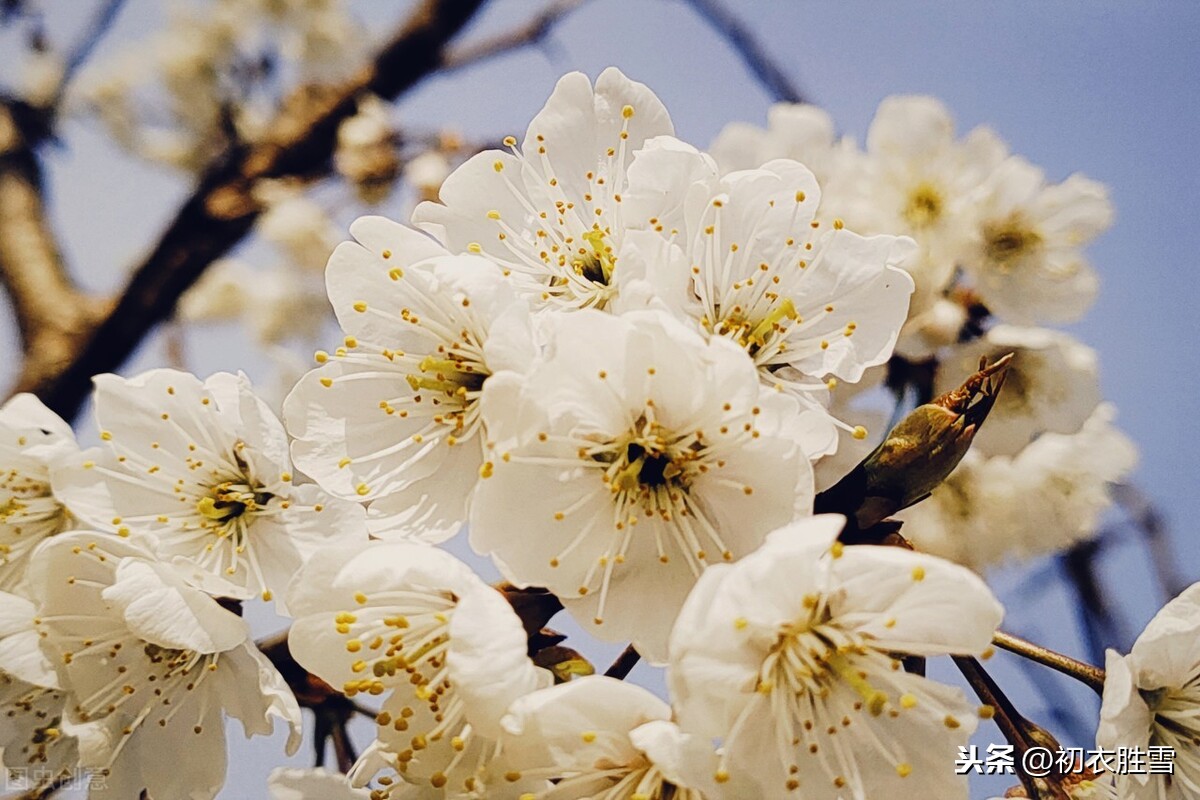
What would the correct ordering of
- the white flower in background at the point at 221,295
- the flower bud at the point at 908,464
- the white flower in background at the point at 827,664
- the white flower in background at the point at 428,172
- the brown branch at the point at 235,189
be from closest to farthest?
the white flower in background at the point at 827,664 < the flower bud at the point at 908,464 < the brown branch at the point at 235,189 < the white flower in background at the point at 428,172 < the white flower in background at the point at 221,295

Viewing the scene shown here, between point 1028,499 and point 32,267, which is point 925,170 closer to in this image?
point 1028,499

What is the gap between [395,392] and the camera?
0.63 m

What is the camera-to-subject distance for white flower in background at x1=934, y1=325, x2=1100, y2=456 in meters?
1.10

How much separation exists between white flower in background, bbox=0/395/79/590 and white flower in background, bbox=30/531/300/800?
0.11 meters

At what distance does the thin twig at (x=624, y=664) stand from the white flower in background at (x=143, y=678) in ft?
0.72

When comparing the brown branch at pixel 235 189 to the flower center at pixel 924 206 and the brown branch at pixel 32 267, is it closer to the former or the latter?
the brown branch at pixel 32 267

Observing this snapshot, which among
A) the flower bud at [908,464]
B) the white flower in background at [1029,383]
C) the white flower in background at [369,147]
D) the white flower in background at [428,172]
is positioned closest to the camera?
the flower bud at [908,464]

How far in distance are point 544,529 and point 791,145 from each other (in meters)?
0.77

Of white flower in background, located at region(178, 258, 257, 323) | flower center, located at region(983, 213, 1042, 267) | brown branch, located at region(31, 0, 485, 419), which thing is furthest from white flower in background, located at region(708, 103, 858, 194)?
white flower in background, located at region(178, 258, 257, 323)

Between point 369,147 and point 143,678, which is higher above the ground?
point 369,147

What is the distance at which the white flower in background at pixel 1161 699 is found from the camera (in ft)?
1.82

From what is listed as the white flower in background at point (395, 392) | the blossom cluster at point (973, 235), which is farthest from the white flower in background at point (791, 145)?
the white flower in background at point (395, 392)

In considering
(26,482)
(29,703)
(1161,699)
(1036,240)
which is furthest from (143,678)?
(1036,240)

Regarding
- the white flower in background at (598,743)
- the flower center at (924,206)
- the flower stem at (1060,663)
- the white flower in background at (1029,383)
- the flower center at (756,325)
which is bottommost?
the white flower in background at (598,743)
